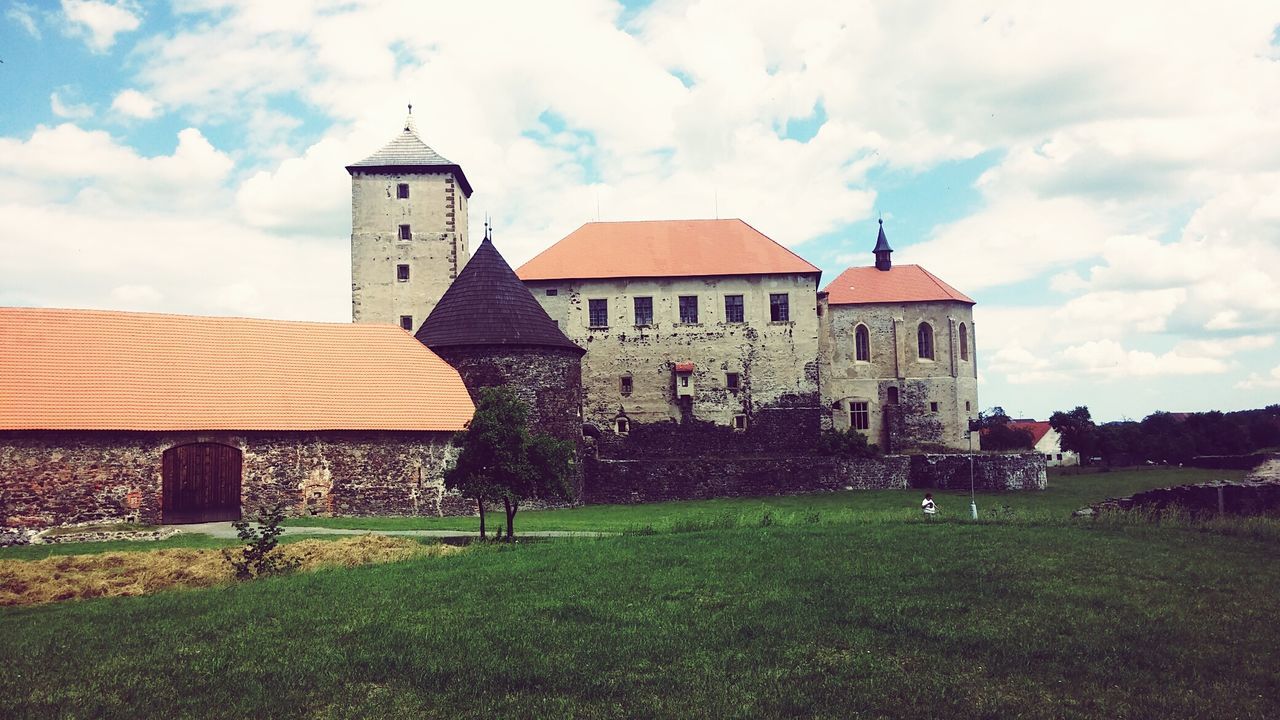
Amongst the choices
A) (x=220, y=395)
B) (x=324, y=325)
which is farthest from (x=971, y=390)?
(x=220, y=395)

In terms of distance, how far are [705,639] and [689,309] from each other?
36.8 metres

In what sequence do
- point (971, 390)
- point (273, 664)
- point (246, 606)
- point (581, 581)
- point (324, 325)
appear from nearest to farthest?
point (273, 664), point (246, 606), point (581, 581), point (324, 325), point (971, 390)

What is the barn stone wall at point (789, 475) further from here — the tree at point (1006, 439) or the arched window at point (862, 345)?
the tree at point (1006, 439)

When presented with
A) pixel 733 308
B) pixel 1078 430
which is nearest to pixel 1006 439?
pixel 1078 430

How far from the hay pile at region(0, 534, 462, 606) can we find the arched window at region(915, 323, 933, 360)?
36.9 m

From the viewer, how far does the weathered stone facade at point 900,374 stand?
47406 mm

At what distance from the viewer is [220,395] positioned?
25172 mm

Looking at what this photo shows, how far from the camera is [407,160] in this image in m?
42.9

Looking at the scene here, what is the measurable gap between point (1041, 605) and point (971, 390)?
137 ft

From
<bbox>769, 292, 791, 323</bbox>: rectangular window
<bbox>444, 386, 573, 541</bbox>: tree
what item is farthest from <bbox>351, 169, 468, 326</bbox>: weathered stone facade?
<bbox>444, 386, 573, 541</bbox>: tree

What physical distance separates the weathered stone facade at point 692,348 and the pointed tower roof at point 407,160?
732 cm

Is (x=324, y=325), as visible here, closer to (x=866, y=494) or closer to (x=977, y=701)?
(x=866, y=494)

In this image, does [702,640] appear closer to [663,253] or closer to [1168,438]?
[663,253]

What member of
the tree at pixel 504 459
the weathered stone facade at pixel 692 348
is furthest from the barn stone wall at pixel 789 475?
the tree at pixel 504 459
